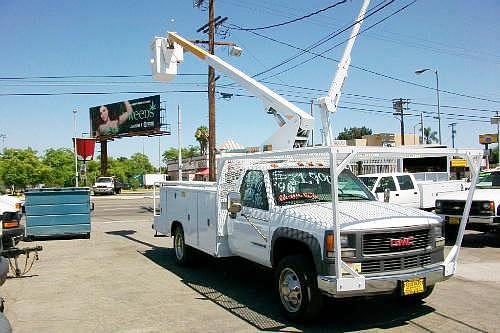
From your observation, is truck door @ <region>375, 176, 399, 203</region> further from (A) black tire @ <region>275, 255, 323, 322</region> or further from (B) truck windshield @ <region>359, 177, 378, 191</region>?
(A) black tire @ <region>275, 255, 323, 322</region>

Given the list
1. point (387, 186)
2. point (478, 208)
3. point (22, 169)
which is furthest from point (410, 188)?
point (22, 169)

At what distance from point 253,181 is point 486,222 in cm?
663

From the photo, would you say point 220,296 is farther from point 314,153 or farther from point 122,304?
point 314,153

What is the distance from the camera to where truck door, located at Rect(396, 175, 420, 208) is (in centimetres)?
1564

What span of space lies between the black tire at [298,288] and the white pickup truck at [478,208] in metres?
7.08

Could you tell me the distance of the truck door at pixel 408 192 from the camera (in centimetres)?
1564

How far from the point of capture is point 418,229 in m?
5.81

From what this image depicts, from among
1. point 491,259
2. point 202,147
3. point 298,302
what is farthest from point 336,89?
point 202,147

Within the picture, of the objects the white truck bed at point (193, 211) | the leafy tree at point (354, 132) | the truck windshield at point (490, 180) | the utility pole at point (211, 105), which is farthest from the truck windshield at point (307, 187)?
the leafy tree at point (354, 132)

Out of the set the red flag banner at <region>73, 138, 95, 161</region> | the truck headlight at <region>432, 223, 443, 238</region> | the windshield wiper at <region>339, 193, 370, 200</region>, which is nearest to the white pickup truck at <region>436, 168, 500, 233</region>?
the windshield wiper at <region>339, 193, 370, 200</region>

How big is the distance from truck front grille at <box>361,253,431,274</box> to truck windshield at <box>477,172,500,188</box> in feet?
26.6

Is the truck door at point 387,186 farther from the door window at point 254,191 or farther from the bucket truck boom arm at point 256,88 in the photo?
the door window at point 254,191

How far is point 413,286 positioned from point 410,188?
10.9 m

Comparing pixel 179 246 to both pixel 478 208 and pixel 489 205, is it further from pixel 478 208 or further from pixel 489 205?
pixel 489 205
